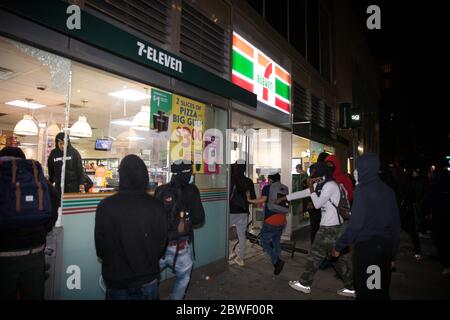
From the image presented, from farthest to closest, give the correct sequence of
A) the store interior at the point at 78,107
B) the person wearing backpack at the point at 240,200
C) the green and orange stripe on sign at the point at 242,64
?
1. the green and orange stripe on sign at the point at 242,64
2. the person wearing backpack at the point at 240,200
3. the store interior at the point at 78,107

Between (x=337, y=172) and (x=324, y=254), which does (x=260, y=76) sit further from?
(x=324, y=254)

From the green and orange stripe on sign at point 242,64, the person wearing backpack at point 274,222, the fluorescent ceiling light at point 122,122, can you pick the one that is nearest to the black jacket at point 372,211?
the person wearing backpack at point 274,222

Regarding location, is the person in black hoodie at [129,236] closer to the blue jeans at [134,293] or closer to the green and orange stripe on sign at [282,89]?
the blue jeans at [134,293]

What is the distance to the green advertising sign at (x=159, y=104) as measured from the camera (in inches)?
186

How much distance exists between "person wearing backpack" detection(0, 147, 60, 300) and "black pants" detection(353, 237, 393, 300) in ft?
10.5

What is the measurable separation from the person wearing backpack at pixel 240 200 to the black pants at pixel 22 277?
4017 millimetres

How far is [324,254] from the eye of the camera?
4660 mm

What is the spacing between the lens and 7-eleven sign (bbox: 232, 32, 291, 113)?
694cm

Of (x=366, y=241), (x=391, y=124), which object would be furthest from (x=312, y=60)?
(x=391, y=124)

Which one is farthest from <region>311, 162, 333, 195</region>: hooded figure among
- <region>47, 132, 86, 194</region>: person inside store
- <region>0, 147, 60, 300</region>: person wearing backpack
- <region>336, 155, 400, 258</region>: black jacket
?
<region>0, 147, 60, 300</region>: person wearing backpack

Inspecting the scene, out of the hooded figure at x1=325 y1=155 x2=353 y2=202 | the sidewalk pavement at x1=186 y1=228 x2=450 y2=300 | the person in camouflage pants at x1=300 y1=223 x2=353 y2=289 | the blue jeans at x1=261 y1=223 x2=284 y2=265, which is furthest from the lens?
the blue jeans at x1=261 y1=223 x2=284 y2=265

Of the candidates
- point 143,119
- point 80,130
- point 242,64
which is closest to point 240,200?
point 143,119

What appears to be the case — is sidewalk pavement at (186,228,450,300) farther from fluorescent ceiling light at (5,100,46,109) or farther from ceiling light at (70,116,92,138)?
fluorescent ceiling light at (5,100,46,109)
